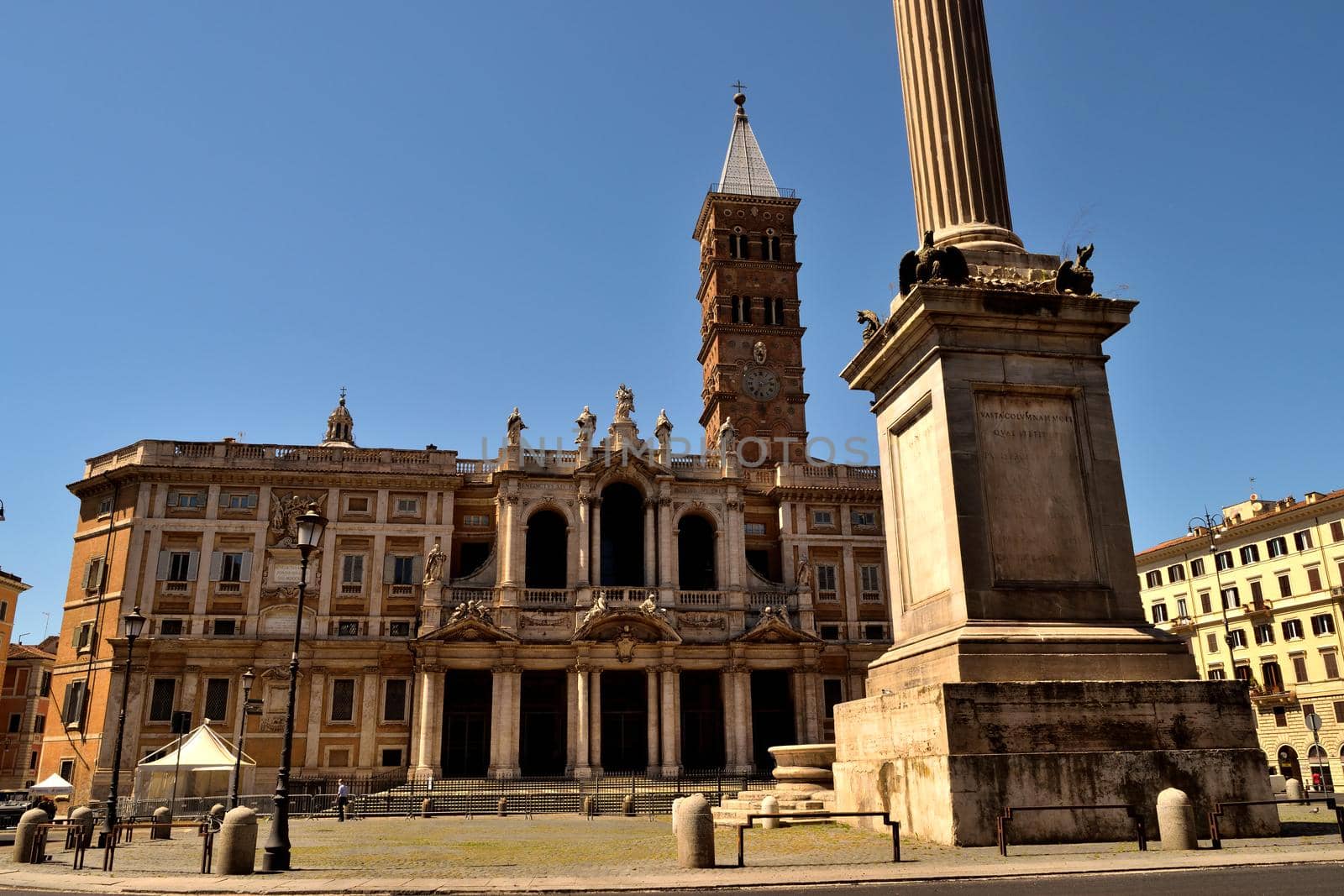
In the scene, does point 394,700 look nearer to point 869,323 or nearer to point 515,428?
point 515,428

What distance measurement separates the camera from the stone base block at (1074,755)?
413 inches

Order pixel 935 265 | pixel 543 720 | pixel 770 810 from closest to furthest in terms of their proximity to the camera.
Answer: pixel 935 265 < pixel 770 810 < pixel 543 720

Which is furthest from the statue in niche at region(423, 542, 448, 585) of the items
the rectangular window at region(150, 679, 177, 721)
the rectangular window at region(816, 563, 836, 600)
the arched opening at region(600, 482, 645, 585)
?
the rectangular window at region(816, 563, 836, 600)

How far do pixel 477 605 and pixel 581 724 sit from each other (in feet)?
23.7

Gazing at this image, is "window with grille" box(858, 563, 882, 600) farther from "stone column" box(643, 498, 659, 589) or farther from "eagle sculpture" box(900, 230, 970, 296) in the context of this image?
"eagle sculpture" box(900, 230, 970, 296)

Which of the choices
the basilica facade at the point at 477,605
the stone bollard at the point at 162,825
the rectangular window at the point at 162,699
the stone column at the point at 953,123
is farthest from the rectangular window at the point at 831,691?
the stone column at the point at 953,123

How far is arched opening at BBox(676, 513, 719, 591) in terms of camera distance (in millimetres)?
53469

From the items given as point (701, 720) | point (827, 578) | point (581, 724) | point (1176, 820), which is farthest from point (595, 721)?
point (1176, 820)

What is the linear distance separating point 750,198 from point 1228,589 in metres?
38.0

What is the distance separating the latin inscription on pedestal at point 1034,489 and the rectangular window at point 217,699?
1740 inches

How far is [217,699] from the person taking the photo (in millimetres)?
47656

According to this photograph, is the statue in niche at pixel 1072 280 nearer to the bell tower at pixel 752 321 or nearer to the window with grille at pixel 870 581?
the window with grille at pixel 870 581

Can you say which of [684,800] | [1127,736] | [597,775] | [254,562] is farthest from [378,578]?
[1127,736]

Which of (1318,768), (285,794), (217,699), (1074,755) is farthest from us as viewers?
(217,699)
